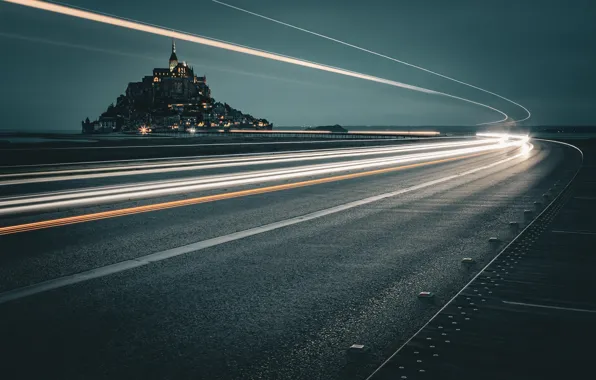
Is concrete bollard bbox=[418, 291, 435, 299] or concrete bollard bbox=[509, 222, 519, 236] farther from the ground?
concrete bollard bbox=[418, 291, 435, 299]

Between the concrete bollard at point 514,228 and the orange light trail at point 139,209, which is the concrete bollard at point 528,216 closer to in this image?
the concrete bollard at point 514,228

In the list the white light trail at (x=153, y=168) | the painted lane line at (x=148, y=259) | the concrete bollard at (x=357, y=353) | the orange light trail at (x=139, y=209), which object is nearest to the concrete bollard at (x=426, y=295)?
the concrete bollard at (x=357, y=353)

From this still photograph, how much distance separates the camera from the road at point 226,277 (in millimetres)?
4363

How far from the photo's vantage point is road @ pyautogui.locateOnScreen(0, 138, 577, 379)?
4363 mm

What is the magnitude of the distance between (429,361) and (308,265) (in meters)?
3.43

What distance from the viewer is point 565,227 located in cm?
1029

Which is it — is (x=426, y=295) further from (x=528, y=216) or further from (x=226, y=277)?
(x=528, y=216)

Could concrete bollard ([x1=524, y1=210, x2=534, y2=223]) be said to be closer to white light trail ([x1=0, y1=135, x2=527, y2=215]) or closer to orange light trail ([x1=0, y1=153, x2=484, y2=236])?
orange light trail ([x1=0, y1=153, x2=484, y2=236])

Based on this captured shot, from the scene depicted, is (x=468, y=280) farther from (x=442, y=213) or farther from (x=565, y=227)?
(x=442, y=213)

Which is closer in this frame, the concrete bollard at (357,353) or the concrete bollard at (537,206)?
the concrete bollard at (357,353)

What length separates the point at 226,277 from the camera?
6828 millimetres

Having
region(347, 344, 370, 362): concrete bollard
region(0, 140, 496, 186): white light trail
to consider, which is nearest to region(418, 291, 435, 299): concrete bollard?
region(347, 344, 370, 362): concrete bollard

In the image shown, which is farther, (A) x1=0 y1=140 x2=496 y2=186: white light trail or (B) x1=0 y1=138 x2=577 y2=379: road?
(A) x1=0 y1=140 x2=496 y2=186: white light trail

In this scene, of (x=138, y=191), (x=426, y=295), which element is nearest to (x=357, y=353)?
(x=426, y=295)
